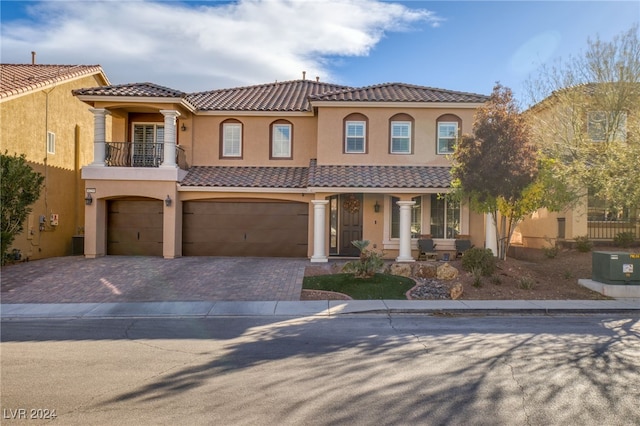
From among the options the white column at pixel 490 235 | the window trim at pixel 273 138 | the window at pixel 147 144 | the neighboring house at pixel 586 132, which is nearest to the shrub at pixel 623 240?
the neighboring house at pixel 586 132

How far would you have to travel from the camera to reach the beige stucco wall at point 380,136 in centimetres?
2031

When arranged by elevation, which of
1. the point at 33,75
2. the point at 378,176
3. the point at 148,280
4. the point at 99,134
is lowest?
the point at 148,280

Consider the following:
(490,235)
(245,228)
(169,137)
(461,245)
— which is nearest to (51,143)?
(169,137)

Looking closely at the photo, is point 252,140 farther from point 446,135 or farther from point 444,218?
point 444,218

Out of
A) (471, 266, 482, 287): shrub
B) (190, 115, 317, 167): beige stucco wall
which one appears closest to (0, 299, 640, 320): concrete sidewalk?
(471, 266, 482, 287): shrub

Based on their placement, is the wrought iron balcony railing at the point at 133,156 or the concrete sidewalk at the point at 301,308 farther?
the wrought iron balcony railing at the point at 133,156

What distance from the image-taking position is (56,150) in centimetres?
2084

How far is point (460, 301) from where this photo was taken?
41.5 feet

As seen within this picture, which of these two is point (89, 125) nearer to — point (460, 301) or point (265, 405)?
point (460, 301)

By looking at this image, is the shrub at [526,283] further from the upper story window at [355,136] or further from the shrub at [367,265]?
the upper story window at [355,136]

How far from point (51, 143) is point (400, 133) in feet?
48.4

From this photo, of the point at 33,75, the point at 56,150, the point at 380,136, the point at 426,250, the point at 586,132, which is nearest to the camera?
the point at 586,132

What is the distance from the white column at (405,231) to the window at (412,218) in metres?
1.42

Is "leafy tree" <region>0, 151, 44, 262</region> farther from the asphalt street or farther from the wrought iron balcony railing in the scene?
the asphalt street
